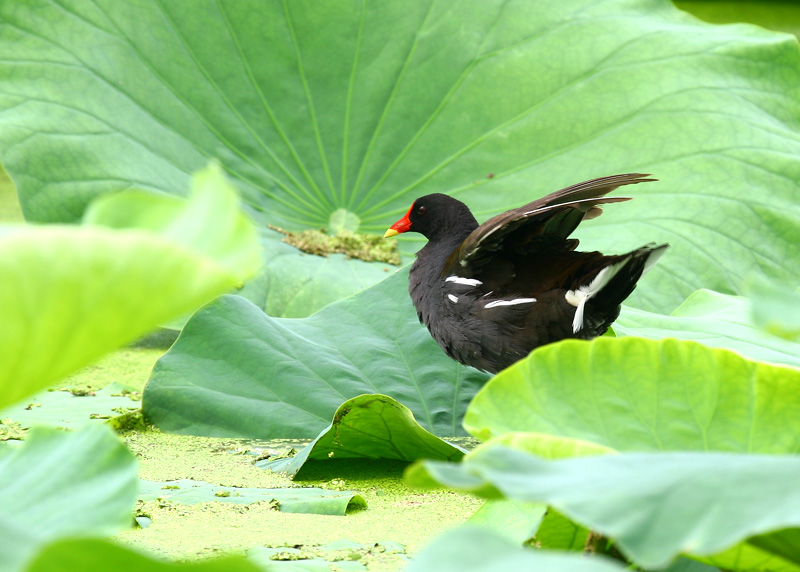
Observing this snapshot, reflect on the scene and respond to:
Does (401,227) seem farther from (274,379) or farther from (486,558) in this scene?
(486,558)

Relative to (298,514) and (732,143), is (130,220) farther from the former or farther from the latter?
(732,143)

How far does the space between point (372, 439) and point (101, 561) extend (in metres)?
0.88

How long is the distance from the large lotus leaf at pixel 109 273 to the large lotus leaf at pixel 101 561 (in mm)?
78

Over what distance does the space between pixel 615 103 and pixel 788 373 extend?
1644mm

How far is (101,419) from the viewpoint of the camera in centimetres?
132

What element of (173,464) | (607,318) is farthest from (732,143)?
(173,464)

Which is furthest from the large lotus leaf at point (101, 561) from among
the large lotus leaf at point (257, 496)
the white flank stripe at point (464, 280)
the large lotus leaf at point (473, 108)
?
the large lotus leaf at point (473, 108)

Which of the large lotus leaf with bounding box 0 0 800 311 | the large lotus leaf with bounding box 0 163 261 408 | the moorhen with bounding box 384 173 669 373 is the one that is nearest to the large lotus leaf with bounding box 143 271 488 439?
the moorhen with bounding box 384 173 669 373

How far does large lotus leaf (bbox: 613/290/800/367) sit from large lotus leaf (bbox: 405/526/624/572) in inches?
40.3

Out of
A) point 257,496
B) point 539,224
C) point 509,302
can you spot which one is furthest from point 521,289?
point 257,496

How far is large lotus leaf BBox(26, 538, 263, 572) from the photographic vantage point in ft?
0.86

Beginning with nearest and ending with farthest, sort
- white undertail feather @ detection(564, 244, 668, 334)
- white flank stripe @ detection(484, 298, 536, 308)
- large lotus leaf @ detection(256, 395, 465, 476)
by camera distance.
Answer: large lotus leaf @ detection(256, 395, 465, 476) < white undertail feather @ detection(564, 244, 668, 334) < white flank stripe @ detection(484, 298, 536, 308)

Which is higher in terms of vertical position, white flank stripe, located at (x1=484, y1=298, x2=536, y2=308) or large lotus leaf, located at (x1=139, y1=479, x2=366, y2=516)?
white flank stripe, located at (x1=484, y1=298, x2=536, y2=308)

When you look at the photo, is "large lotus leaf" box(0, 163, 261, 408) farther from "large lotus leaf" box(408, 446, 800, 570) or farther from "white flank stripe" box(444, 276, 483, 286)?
"white flank stripe" box(444, 276, 483, 286)
